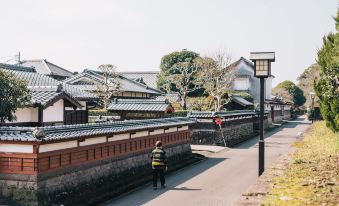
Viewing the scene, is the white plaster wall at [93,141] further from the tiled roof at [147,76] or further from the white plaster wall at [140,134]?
the tiled roof at [147,76]

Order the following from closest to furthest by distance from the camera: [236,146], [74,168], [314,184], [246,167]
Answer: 1. [314,184]
2. [74,168]
3. [246,167]
4. [236,146]

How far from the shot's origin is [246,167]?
19.3 m

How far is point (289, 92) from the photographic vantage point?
9050cm

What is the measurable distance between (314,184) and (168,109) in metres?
14.5

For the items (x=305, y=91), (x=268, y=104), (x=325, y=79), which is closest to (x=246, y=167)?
(x=325, y=79)

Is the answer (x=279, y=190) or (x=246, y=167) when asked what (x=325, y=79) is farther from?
(x=279, y=190)

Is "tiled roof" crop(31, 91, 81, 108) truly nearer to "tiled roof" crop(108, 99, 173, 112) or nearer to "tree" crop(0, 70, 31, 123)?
"tree" crop(0, 70, 31, 123)

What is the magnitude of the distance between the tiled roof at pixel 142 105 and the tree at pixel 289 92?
7199cm

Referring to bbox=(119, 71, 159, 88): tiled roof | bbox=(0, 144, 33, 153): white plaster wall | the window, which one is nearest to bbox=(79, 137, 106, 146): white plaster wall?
bbox=(0, 144, 33, 153): white plaster wall

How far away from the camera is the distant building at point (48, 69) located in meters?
47.3

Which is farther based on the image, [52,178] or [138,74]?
[138,74]

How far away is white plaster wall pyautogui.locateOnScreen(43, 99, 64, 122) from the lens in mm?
17344

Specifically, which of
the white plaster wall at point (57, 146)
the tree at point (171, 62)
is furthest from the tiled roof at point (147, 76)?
the white plaster wall at point (57, 146)

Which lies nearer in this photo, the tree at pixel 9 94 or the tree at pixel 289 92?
the tree at pixel 9 94
